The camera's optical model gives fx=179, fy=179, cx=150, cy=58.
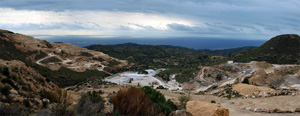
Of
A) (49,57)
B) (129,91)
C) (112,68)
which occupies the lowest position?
(112,68)

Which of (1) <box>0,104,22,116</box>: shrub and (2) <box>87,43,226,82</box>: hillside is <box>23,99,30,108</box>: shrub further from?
(2) <box>87,43,226,82</box>: hillside

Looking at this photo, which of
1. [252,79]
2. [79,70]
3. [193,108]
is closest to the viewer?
[193,108]

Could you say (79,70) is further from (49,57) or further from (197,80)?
(197,80)

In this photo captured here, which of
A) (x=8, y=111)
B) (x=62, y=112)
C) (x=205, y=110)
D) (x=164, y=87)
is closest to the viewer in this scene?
(x=8, y=111)

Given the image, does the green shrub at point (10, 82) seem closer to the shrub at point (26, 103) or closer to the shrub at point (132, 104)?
the shrub at point (26, 103)

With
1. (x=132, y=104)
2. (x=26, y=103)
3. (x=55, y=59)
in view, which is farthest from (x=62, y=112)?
(x=55, y=59)

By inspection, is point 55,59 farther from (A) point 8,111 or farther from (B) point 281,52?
(B) point 281,52

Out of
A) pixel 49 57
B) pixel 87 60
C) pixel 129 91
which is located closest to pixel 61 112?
pixel 129 91
